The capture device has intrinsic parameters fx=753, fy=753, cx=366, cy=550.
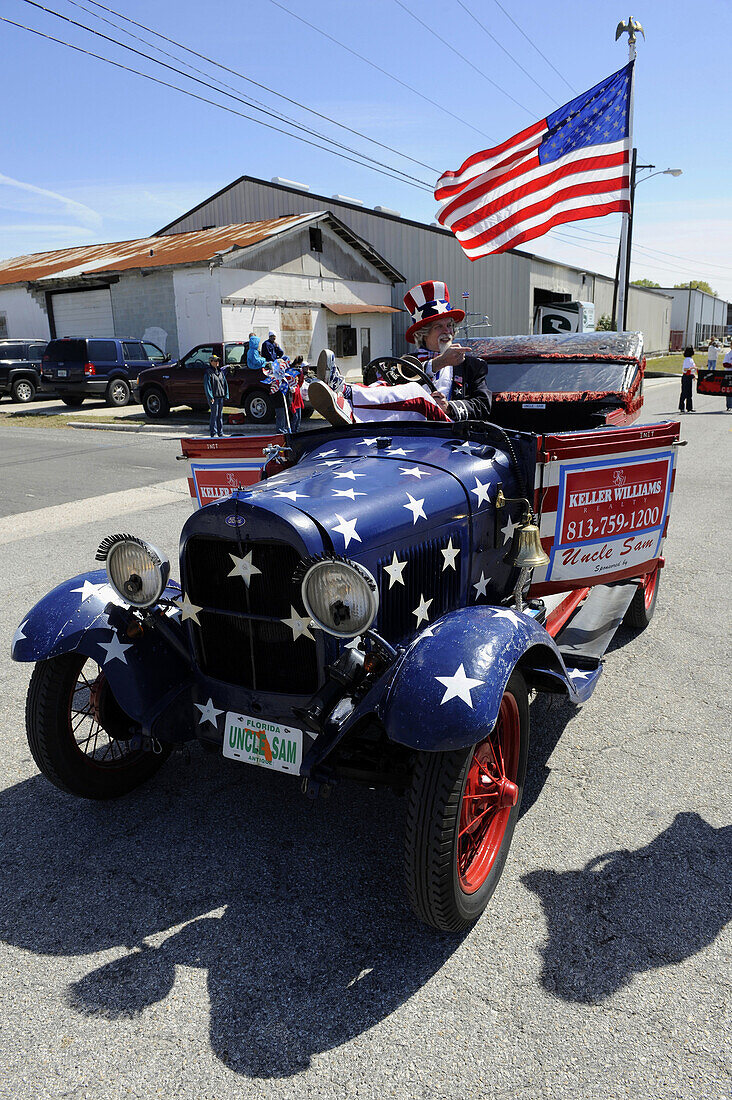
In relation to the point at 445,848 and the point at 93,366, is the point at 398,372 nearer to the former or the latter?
the point at 445,848

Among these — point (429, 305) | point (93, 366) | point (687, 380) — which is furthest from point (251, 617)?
point (93, 366)

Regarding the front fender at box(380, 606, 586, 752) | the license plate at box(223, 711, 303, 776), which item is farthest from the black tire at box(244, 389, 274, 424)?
the front fender at box(380, 606, 586, 752)

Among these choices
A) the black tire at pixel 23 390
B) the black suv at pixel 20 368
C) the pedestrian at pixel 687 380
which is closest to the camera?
the pedestrian at pixel 687 380

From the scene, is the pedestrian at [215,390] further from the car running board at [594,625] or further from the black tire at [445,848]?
the black tire at [445,848]

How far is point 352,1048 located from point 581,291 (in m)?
42.4

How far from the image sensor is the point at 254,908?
2.64m

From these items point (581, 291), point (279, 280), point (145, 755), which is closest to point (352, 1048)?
point (145, 755)

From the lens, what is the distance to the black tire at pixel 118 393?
20.5 m

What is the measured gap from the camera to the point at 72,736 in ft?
10.2

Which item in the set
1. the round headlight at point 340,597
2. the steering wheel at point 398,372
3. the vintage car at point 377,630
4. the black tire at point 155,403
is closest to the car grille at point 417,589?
the vintage car at point 377,630

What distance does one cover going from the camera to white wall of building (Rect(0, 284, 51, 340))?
25531 mm

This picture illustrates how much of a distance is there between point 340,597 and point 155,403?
→ 56.4 ft

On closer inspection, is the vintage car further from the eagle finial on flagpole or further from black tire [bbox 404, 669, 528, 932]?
the eagle finial on flagpole

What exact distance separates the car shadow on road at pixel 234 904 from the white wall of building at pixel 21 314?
2570 cm
